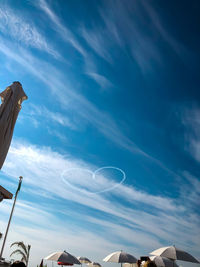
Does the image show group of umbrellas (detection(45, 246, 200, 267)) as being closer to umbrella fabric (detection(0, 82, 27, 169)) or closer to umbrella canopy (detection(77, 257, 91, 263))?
umbrella canopy (detection(77, 257, 91, 263))

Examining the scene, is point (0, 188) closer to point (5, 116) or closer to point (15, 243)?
point (5, 116)

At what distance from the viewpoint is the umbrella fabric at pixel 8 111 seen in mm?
6781

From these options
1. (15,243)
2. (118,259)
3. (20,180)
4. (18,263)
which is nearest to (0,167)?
(18,263)

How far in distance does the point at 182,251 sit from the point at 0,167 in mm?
14434

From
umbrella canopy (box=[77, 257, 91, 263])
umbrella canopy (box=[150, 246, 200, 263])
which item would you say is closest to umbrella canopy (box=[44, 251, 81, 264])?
umbrella canopy (box=[150, 246, 200, 263])

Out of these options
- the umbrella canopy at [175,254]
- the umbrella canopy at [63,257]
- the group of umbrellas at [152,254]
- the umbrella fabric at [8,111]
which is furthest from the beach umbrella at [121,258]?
the umbrella fabric at [8,111]

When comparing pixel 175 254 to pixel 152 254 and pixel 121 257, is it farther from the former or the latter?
pixel 121 257

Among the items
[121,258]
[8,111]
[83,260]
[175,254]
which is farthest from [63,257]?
[83,260]

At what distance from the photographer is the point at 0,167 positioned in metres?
6.70

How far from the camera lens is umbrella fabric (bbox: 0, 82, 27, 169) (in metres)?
6.78

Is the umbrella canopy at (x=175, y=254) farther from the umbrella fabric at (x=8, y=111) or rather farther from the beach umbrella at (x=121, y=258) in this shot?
the umbrella fabric at (x=8, y=111)

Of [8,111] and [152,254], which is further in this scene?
[152,254]

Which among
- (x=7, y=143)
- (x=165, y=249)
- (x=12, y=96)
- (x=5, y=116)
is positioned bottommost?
(x=165, y=249)

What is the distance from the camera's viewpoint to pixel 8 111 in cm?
724
